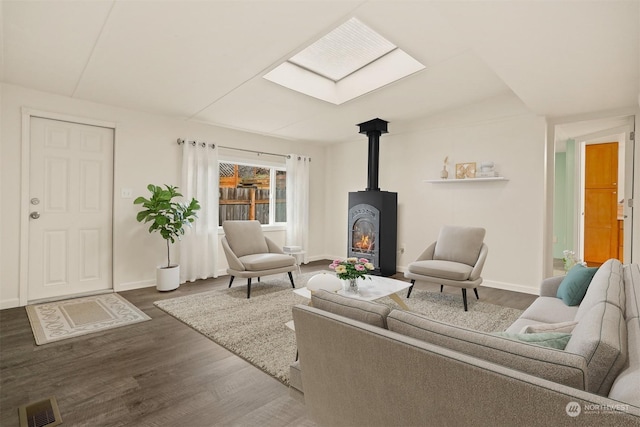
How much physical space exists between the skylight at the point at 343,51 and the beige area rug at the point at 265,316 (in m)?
2.75

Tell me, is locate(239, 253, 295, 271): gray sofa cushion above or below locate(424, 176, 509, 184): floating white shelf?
below

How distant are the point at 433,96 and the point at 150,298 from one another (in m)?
4.25

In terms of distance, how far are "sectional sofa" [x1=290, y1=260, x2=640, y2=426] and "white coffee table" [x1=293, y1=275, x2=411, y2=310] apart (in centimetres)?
133

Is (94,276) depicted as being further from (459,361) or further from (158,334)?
(459,361)

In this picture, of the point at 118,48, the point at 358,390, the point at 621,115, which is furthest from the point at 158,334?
the point at 621,115

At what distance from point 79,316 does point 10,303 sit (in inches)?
36.9

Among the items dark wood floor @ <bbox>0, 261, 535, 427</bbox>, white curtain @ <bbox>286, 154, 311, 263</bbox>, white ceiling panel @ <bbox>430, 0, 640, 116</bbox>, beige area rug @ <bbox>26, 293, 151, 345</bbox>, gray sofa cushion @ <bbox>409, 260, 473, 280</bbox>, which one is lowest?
dark wood floor @ <bbox>0, 261, 535, 427</bbox>

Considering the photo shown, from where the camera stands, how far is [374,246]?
4953 millimetres

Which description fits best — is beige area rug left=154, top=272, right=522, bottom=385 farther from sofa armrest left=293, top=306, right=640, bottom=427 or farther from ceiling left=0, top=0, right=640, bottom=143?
ceiling left=0, top=0, right=640, bottom=143

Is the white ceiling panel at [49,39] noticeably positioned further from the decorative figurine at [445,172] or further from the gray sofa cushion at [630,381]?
the decorative figurine at [445,172]

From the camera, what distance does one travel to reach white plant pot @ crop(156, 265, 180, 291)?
3.92m

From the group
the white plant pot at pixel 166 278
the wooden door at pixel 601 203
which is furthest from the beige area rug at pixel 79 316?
the wooden door at pixel 601 203

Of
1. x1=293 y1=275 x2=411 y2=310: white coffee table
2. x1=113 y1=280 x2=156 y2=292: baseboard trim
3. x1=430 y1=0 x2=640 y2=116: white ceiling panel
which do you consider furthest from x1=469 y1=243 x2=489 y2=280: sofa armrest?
x1=113 y1=280 x2=156 y2=292: baseboard trim

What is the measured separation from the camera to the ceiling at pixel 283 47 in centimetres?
212
